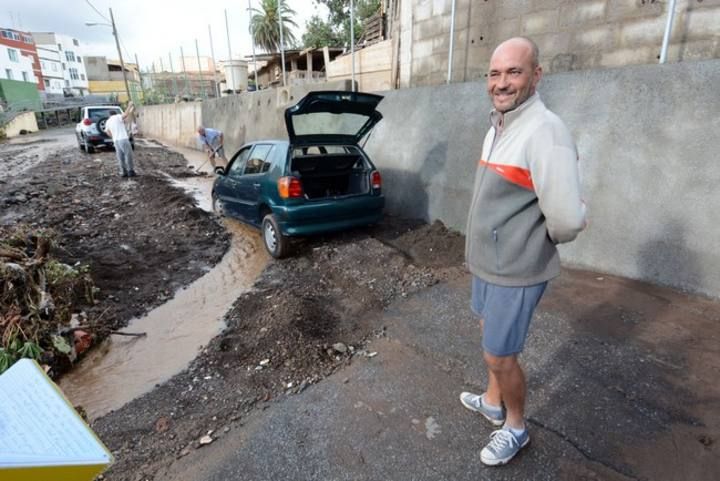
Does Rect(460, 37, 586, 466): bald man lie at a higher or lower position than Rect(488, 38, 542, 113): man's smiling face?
lower

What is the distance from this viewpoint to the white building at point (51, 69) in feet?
170

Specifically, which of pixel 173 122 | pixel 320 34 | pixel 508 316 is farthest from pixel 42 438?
pixel 320 34

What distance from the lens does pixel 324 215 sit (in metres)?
5.05

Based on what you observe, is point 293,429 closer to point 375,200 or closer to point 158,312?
point 158,312

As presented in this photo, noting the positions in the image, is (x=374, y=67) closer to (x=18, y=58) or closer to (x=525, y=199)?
(x=525, y=199)

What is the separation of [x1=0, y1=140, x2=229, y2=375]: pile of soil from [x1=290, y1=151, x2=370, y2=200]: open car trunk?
1.87m

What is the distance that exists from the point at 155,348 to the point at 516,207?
11.7 feet

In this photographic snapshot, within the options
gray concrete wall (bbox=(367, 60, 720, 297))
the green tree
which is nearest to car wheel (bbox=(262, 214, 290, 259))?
gray concrete wall (bbox=(367, 60, 720, 297))

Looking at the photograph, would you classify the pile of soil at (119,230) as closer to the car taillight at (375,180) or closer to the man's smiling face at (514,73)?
the car taillight at (375,180)

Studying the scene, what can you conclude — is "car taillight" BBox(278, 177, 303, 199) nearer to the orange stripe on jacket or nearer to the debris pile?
the debris pile

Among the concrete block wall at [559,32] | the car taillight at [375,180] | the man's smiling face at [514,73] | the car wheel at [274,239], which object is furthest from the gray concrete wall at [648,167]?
the car wheel at [274,239]

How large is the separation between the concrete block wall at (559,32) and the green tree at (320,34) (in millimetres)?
23606

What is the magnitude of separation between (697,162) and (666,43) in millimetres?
1315

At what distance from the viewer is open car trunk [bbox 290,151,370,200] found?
18.2ft
